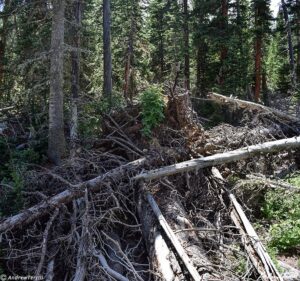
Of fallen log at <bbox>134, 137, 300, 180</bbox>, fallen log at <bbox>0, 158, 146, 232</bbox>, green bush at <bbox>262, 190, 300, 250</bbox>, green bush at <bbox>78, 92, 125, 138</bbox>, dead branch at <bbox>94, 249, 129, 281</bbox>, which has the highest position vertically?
green bush at <bbox>78, 92, 125, 138</bbox>

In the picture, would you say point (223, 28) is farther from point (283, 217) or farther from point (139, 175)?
point (139, 175)

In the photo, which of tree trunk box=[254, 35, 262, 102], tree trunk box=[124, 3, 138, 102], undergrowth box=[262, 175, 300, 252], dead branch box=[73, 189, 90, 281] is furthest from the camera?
tree trunk box=[124, 3, 138, 102]

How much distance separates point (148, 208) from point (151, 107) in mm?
2730

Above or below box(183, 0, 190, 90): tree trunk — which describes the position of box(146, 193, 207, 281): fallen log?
below

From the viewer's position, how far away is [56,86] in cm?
938

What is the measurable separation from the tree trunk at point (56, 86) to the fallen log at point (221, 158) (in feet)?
11.7

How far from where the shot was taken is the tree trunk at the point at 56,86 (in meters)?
9.06

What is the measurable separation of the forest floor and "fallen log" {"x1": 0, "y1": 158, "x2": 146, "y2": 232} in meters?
0.02

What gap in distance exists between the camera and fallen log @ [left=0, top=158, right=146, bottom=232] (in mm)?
6172

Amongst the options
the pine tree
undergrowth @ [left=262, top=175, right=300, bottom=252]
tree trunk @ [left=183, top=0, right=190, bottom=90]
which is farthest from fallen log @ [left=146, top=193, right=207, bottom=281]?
tree trunk @ [left=183, top=0, right=190, bottom=90]

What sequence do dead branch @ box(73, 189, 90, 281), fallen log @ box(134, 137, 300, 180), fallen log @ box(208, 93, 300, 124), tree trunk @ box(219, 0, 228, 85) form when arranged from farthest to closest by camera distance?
tree trunk @ box(219, 0, 228, 85), fallen log @ box(208, 93, 300, 124), fallen log @ box(134, 137, 300, 180), dead branch @ box(73, 189, 90, 281)

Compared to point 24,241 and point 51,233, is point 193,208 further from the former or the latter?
point 24,241

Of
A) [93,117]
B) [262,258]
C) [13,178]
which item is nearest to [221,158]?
[262,258]

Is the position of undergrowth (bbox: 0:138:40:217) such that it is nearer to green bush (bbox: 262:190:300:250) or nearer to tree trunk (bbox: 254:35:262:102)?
green bush (bbox: 262:190:300:250)
